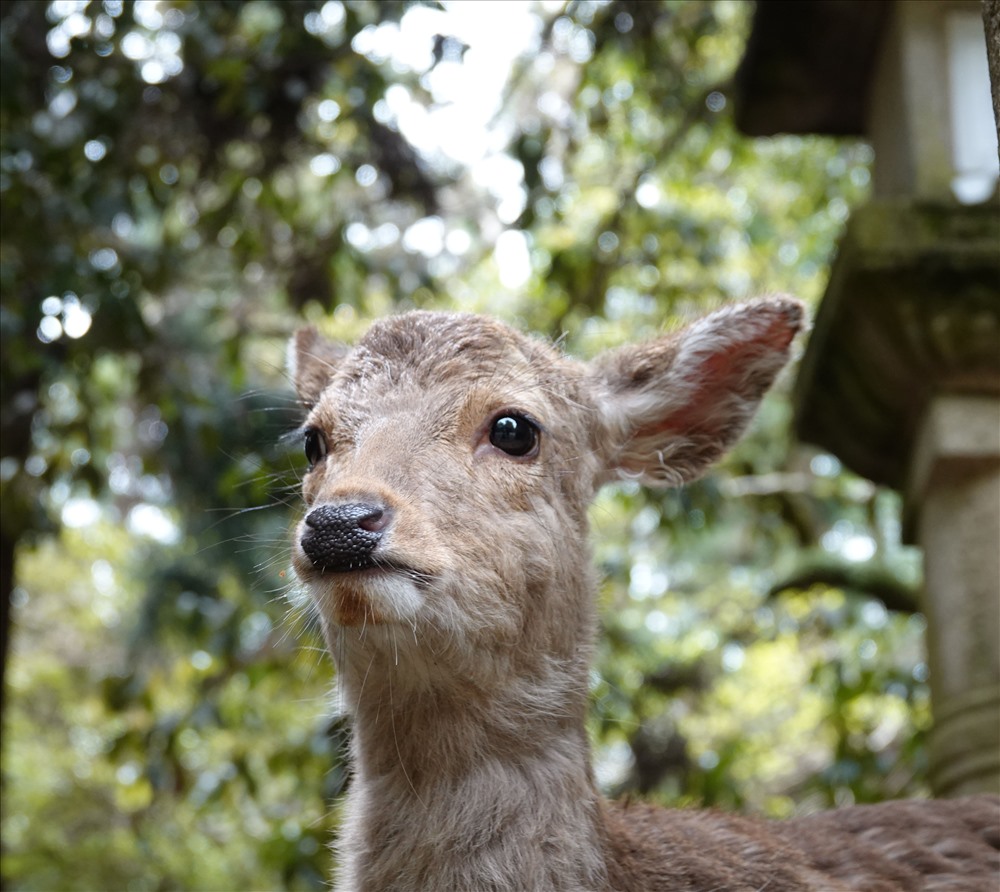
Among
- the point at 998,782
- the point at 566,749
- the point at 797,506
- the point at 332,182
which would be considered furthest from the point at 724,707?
the point at 566,749

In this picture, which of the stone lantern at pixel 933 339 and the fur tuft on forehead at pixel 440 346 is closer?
the fur tuft on forehead at pixel 440 346

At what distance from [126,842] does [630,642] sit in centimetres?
571

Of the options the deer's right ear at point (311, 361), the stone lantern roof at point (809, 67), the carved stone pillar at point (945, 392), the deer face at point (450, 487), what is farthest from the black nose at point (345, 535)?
the stone lantern roof at point (809, 67)

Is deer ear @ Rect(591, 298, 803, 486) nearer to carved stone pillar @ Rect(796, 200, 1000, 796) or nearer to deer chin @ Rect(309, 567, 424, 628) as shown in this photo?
carved stone pillar @ Rect(796, 200, 1000, 796)

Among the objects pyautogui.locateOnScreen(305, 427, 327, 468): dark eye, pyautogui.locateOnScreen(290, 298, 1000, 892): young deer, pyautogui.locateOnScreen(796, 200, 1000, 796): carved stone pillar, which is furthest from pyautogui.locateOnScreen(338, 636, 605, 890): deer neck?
pyautogui.locateOnScreen(796, 200, 1000, 796): carved stone pillar

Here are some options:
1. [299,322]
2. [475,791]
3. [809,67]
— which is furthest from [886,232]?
[299,322]

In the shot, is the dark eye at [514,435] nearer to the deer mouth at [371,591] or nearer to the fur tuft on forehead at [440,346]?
the fur tuft on forehead at [440,346]

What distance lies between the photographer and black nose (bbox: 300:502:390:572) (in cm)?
268

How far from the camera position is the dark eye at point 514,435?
3.30 meters

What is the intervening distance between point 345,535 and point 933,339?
8.98 ft

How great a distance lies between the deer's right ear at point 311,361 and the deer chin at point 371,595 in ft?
4.13

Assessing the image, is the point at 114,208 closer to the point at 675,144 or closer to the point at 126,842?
the point at 675,144

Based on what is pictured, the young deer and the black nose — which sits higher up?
the black nose

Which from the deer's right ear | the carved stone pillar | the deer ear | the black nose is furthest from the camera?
the carved stone pillar
